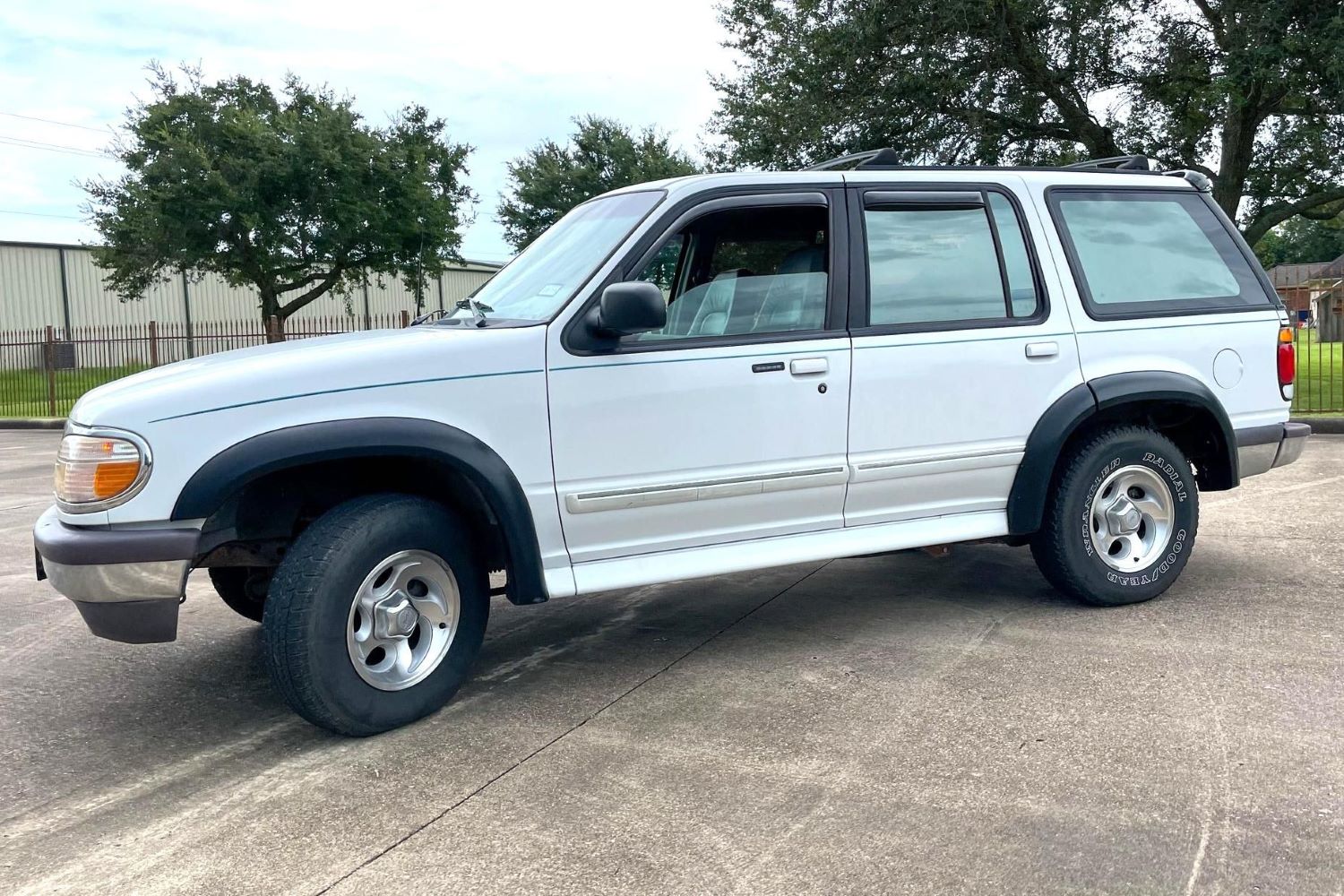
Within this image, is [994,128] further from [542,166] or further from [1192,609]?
[542,166]

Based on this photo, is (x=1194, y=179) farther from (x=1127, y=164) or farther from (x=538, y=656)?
(x=538, y=656)

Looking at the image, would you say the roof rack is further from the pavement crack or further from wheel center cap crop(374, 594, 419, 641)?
wheel center cap crop(374, 594, 419, 641)

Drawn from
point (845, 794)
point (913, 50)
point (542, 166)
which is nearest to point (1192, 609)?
point (845, 794)

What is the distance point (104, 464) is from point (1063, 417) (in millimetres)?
3772

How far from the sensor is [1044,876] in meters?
2.91

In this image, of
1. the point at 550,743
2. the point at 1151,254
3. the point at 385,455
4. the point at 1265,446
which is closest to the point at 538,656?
the point at 550,743

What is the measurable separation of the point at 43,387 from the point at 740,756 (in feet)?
74.3

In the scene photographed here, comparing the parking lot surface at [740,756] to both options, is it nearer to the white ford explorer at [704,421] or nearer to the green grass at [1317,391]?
the white ford explorer at [704,421]

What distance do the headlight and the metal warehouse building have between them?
2826cm

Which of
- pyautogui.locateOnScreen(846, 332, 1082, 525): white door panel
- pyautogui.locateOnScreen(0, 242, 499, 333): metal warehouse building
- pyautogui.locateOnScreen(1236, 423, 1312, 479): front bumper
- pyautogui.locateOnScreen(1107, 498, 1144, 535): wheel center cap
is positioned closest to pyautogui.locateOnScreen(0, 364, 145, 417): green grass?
pyautogui.locateOnScreen(0, 242, 499, 333): metal warehouse building

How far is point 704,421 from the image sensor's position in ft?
14.4

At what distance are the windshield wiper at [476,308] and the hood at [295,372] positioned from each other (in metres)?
0.20

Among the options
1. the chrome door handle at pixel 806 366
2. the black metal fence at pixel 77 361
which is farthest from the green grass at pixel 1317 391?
the chrome door handle at pixel 806 366

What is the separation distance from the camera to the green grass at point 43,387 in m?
21.9
